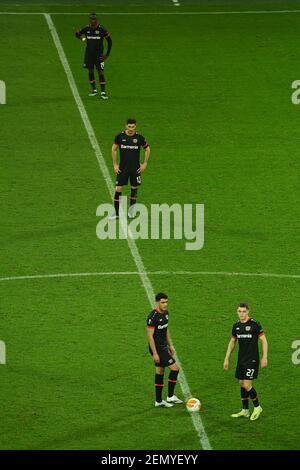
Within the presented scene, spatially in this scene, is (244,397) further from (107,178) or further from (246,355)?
(107,178)

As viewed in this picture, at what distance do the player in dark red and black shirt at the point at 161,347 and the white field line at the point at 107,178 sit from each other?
0.52 metres

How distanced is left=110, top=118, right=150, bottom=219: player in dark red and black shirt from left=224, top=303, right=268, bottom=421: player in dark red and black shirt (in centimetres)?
835

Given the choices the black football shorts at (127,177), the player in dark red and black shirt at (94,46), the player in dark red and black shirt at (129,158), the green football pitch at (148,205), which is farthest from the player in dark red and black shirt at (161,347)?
the player in dark red and black shirt at (94,46)

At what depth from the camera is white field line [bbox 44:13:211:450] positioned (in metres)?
20.8

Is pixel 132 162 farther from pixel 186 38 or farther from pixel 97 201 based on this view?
pixel 186 38

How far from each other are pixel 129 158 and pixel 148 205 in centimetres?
185

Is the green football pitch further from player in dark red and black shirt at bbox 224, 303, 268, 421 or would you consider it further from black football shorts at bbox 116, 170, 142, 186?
black football shorts at bbox 116, 170, 142, 186

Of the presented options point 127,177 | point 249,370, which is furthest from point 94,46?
point 249,370

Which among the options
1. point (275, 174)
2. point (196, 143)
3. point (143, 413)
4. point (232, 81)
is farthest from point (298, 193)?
point (143, 413)

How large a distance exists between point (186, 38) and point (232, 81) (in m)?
3.87

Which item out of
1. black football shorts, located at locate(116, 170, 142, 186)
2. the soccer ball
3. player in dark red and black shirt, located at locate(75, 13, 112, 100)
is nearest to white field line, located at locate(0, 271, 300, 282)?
black football shorts, located at locate(116, 170, 142, 186)

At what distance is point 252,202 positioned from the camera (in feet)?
101

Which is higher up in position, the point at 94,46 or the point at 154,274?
the point at 94,46

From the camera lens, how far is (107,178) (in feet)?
106
